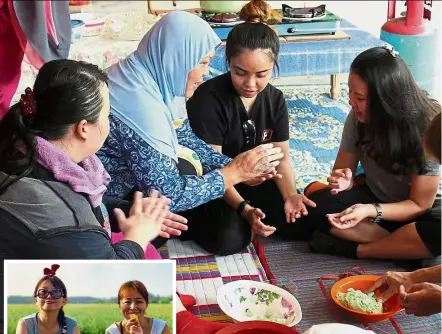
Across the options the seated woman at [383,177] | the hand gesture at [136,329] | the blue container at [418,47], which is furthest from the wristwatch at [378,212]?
the blue container at [418,47]

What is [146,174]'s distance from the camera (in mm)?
1684

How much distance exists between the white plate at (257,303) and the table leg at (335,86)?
4.47 ft

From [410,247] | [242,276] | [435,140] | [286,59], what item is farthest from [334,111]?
[435,140]

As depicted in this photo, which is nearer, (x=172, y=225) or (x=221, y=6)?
(x=172, y=225)

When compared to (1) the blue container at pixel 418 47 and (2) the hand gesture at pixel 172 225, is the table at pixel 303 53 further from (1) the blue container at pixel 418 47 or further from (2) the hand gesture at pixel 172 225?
(2) the hand gesture at pixel 172 225

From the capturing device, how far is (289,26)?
273cm

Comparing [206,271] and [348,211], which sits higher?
[348,211]

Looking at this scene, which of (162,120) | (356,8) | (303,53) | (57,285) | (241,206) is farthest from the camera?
(356,8)

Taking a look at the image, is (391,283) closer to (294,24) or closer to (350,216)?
(350,216)

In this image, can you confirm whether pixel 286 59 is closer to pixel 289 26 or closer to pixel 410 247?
pixel 289 26

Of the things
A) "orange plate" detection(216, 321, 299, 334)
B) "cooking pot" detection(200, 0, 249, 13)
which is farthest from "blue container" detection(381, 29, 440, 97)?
"orange plate" detection(216, 321, 299, 334)

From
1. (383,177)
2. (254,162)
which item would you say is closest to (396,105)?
(383,177)

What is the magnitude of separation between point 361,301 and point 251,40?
30.5 inches

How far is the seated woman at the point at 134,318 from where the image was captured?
99 cm
